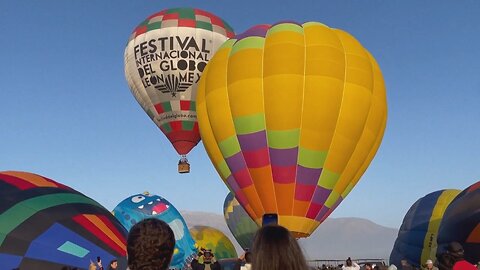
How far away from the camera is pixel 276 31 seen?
14875 millimetres

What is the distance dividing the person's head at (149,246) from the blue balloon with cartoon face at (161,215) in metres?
17.0

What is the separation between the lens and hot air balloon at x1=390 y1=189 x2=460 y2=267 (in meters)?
16.9

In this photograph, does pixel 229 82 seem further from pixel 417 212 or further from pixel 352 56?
pixel 417 212

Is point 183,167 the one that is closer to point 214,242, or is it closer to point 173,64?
point 173,64

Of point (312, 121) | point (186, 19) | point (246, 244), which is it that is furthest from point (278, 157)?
point (246, 244)

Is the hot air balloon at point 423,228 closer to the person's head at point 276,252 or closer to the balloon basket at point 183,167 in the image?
the balloon basket at point 183,167

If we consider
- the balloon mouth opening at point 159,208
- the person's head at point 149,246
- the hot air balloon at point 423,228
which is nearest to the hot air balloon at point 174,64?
the balloon mouth opening at point 159,208

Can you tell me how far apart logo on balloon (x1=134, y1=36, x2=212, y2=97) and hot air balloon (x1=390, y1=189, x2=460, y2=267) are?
32.4 ft

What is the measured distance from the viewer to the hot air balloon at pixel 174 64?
20766 millimetres

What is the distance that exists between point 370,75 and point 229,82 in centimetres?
406

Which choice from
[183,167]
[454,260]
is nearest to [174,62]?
[183,167]

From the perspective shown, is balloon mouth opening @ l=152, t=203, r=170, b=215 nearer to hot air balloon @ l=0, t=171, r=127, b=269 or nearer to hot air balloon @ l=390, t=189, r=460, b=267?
hot air balloon @ l=390, t=189, r=460, b=267

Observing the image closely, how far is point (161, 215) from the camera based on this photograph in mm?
19891

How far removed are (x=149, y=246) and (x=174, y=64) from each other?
61.2 feet
